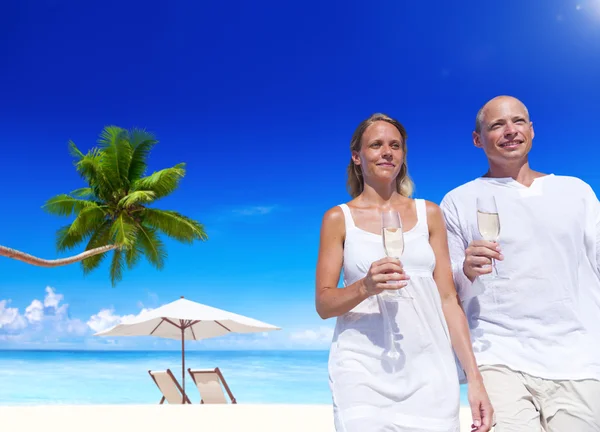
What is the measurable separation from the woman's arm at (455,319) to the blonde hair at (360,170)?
209 millimetres

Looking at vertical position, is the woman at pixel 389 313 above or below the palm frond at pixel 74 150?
below

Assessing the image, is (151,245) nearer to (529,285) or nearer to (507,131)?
(507,131)

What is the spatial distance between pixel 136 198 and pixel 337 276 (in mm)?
22393

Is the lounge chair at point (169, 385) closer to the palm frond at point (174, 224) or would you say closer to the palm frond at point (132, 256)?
the palm frond at point (174, 224)

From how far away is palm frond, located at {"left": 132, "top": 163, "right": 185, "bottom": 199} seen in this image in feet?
82.5

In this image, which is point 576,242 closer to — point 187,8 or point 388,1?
point 388,1

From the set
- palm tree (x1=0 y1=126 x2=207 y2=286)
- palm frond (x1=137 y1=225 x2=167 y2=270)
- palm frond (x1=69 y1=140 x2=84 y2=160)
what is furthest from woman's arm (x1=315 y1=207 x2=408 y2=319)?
palm frond (x1=137 y1=225 x2=167 y2=270)

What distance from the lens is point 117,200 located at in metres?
26.3

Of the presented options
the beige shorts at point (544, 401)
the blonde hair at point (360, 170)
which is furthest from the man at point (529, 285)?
the blonde hair at point (360, 170)

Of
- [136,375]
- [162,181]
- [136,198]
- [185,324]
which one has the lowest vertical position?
[185,324]

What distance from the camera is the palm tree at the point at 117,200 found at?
1001 inches

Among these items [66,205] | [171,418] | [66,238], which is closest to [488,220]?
[171,418]

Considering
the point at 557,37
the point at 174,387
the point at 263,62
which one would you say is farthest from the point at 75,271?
the point at 174,387

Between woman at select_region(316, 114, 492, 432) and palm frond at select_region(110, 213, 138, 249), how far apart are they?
73.1ft
